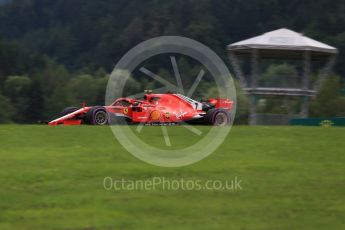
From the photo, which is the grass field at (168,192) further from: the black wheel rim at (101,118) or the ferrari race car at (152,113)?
the ferrari race car at (152,113)

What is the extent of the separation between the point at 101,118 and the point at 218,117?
13.5 ft

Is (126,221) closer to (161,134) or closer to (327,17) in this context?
(161,134)

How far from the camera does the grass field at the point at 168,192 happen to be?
1395 centimetres

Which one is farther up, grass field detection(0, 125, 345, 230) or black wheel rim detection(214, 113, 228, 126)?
→ black wheel rim detection(214, 113, 228, 126)

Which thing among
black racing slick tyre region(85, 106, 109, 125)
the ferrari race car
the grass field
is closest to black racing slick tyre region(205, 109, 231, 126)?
the ferrari race car

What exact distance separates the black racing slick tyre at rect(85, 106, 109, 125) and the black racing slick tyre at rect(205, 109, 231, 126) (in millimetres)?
3571

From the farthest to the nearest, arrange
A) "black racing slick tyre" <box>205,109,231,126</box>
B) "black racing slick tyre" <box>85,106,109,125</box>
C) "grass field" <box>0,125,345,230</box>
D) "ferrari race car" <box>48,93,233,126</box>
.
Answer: "black racing slick tyre" <box>205,109,231,126</box> < "ferrari race car" <box>48,93,233,126</box> < "black racing slick tyre" <box>85,106,109,125</box> < "grass field" <box>0,125,345,230</box>

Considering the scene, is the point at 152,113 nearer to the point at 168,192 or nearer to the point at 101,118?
the point at 101,118

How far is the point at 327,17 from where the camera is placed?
511 ft

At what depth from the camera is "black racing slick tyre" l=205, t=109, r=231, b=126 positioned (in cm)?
2845

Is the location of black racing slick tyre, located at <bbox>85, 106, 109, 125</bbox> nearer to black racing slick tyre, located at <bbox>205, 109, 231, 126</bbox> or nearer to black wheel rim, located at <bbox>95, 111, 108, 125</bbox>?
black wheel rim, located at <bbox>95, 111, 108, 125</bbox>

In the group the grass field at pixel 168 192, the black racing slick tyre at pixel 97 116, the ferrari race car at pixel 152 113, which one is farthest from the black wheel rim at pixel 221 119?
the grass field at pixel 168 192

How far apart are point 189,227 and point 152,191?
97.8 inches

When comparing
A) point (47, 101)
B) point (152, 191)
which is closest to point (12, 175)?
point (152, 191)
